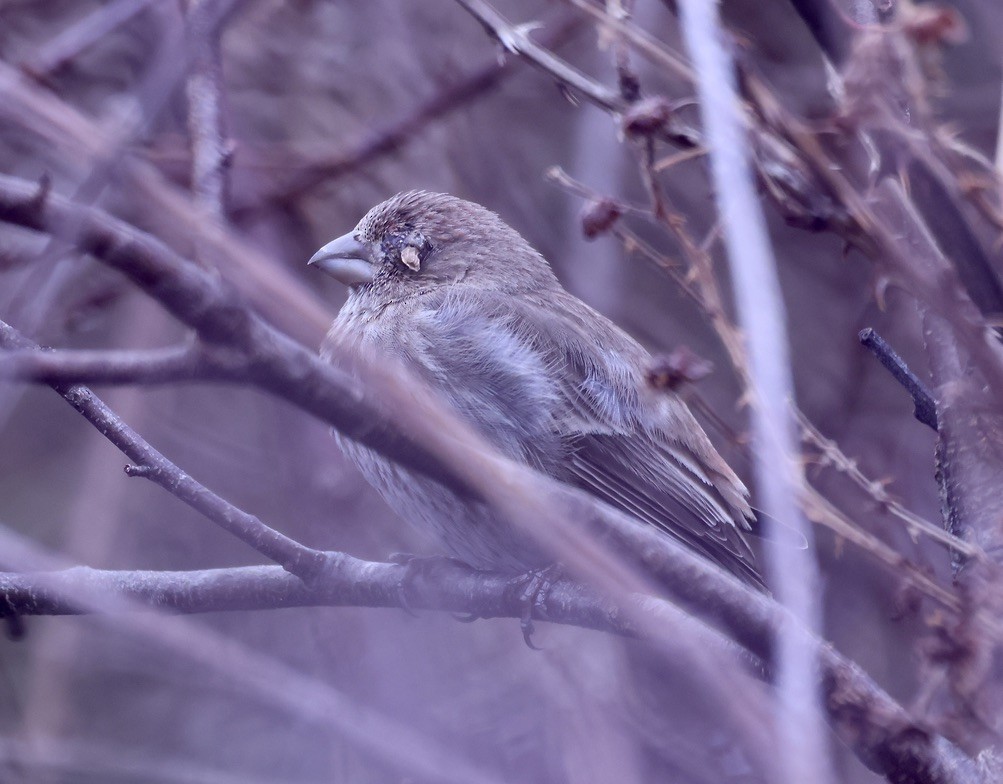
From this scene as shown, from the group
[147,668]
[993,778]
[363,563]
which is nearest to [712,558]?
[363,563]

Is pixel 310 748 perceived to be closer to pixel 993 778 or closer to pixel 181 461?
pixel 181 461

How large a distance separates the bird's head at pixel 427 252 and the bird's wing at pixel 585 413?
0.27 metres

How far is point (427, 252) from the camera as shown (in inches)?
169

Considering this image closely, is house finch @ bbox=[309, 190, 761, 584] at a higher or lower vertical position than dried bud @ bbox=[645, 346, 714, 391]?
lower

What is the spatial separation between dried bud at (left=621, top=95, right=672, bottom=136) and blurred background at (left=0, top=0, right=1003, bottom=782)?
1.70 metres

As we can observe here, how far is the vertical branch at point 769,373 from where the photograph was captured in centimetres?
125

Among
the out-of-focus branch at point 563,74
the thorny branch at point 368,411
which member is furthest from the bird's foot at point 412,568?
the thorny branch at point 368,411

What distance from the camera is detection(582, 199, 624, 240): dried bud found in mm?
2344

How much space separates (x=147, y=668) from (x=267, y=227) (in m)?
1.98

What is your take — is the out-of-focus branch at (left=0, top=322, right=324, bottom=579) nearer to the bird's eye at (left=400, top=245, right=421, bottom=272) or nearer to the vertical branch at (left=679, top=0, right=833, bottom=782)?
the vertical branch at (left=679, top=0, right=833, bottom=782)

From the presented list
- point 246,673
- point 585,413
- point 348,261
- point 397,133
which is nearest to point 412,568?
point 246,673

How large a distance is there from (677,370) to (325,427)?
2.77 m

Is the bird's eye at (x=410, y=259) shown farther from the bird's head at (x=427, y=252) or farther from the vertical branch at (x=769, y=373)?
the vertical branch at (x=769, y=373)

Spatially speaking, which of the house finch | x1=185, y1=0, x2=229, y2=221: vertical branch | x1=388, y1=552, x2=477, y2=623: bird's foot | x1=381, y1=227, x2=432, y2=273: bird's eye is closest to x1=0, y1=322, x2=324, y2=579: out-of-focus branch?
x1=388, y1=552, x2=477, y2=623: bird's foot
